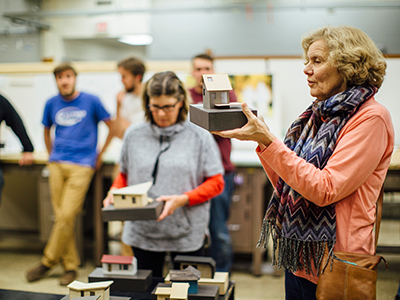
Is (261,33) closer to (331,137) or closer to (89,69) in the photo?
(89,69)

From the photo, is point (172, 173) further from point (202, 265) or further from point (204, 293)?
point (204, 293)

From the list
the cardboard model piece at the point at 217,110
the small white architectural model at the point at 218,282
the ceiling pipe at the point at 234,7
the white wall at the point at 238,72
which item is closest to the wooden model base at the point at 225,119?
the cardboard model piece at the point at 217,110

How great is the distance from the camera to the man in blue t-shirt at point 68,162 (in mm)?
2930

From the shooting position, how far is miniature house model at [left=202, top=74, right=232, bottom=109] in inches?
49.3

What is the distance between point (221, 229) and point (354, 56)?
1869 mm

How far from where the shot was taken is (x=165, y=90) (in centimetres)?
169

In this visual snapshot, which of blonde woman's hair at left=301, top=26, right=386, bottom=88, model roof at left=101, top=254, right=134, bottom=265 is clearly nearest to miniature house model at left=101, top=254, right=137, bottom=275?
model roof at left=101, top=254, right=134, bottom=265

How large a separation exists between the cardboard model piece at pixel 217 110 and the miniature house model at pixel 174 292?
0.56 meters

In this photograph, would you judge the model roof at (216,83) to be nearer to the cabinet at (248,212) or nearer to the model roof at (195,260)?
the model roof at (195,260)

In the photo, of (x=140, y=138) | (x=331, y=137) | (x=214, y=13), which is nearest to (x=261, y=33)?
(x=214, y=13)

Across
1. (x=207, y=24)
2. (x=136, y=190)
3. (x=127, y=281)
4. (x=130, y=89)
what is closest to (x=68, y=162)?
(x=130, y=89)

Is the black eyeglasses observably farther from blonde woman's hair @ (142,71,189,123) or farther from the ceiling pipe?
the ceiling pipe

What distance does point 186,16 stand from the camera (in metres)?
5.14

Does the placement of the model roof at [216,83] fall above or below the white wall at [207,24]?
below
